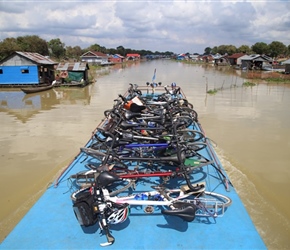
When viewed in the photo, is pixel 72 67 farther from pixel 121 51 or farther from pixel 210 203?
pixel 121 51

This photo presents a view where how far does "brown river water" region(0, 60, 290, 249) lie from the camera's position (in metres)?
5.79

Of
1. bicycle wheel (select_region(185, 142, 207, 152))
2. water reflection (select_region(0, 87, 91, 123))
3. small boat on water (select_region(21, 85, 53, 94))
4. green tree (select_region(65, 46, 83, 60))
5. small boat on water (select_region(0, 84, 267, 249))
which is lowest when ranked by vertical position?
water reflection (select_region(0, 87, 91, 123))

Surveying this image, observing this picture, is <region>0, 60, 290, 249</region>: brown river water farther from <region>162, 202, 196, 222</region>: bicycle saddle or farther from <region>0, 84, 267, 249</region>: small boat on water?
<region>162, 202, 196, 222</region>: bicycle saddle

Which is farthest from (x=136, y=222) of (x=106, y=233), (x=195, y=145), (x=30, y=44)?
(x=30, y=44)

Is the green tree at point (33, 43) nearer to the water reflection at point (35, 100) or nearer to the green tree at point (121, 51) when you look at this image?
the water reflection at point (35, 100)

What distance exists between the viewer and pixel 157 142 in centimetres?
534

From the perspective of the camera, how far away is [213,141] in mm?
8070

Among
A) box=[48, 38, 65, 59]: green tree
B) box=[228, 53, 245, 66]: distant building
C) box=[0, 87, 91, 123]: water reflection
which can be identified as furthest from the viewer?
box=[48, 38, 65, 59]: green tree

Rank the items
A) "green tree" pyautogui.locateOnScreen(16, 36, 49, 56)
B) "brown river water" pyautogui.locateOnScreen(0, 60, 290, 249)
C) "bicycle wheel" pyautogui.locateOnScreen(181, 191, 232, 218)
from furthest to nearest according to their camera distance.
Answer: "green tree" pyautogui.locateOnScreen(16, 36, 49, 56), "brown river water" pyautogui.locateOnScreen(0, 60, 290, 249), "bicycle wheel" pyautogui.locateOnScreen(181, 191, 232, 218)

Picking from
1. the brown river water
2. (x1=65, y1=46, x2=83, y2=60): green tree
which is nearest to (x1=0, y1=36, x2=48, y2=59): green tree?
(x1=65, y1=46, x2=83, y2=60): green tree

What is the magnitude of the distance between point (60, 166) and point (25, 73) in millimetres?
19839

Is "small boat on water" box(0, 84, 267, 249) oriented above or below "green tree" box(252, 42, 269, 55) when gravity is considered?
below

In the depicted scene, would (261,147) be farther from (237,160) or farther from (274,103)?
(274,103)

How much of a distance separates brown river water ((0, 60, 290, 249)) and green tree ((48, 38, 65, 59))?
53.4 meters
